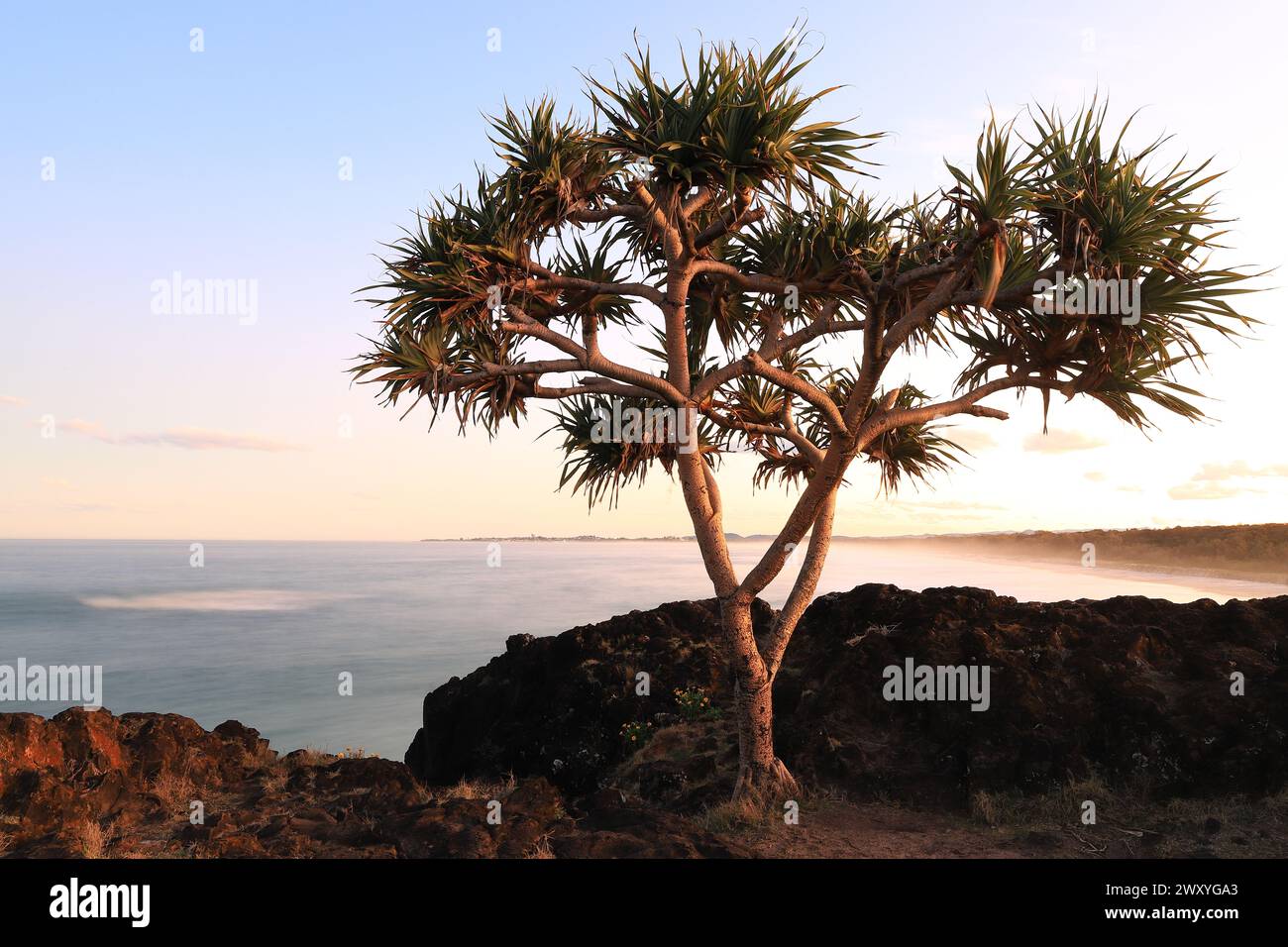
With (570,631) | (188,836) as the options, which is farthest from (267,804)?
(570,631)

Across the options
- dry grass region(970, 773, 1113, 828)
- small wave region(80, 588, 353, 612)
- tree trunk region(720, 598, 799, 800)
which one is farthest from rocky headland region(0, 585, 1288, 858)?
small wave region(80, 588, 353, 612)

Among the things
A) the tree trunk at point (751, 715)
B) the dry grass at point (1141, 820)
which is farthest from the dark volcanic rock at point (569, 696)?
the dry grass at point (1141, 820)

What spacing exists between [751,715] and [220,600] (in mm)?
66647

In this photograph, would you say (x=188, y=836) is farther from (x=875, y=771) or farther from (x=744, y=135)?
(x=744, y=135)

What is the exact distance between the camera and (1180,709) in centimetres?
920

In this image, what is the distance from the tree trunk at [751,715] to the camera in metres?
8.71

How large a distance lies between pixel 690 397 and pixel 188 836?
6.15 meters

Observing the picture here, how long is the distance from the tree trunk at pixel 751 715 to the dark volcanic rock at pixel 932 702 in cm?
93

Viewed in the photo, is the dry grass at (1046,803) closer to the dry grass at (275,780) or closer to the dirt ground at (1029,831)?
the dirt ground at (1029,831)

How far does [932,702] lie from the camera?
10.1 m

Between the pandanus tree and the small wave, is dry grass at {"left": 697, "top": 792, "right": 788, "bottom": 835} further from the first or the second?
the small wave

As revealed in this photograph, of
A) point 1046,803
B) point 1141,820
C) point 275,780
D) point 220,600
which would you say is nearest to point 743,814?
point 1046,803

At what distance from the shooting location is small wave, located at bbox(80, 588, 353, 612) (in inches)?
2344

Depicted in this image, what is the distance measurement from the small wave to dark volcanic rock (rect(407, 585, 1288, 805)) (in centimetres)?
5245
